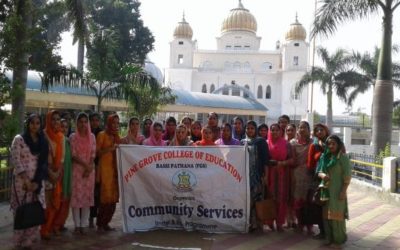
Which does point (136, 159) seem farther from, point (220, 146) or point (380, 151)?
point (380, 151)

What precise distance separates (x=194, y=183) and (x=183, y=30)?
44898 mm

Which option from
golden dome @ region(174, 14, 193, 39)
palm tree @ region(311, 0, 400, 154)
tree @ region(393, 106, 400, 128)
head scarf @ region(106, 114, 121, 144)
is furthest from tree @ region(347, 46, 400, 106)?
golden dome @ region(174, 14, 193, 39)

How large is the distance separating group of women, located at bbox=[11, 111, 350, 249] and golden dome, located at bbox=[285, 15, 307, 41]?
43594 millimetres

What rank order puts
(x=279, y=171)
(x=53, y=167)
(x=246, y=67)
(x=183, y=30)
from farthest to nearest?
A: (x=183, y=30) → (x=246, y=67) → (x=279, y=171) → (x=53, y=167)

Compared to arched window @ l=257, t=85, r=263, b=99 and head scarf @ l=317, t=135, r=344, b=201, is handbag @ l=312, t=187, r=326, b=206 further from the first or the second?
arched window @ l=257, t=85, r=263, b=99

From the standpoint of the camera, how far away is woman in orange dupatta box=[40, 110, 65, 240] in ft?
15.6

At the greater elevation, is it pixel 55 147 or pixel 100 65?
pixel 100 65

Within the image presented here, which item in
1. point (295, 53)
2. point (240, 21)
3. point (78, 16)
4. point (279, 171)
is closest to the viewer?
point (279, 171)

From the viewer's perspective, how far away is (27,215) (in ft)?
14.1

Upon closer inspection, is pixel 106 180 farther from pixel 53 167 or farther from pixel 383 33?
pixel 383 33

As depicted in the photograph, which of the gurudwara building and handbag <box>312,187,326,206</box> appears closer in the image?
handbag <box>312,187,326,206</box>

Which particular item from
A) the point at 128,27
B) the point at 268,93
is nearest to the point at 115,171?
the point at 128,27

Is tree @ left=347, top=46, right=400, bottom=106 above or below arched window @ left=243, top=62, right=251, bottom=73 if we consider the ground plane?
below

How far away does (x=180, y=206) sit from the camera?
516 centimetres
